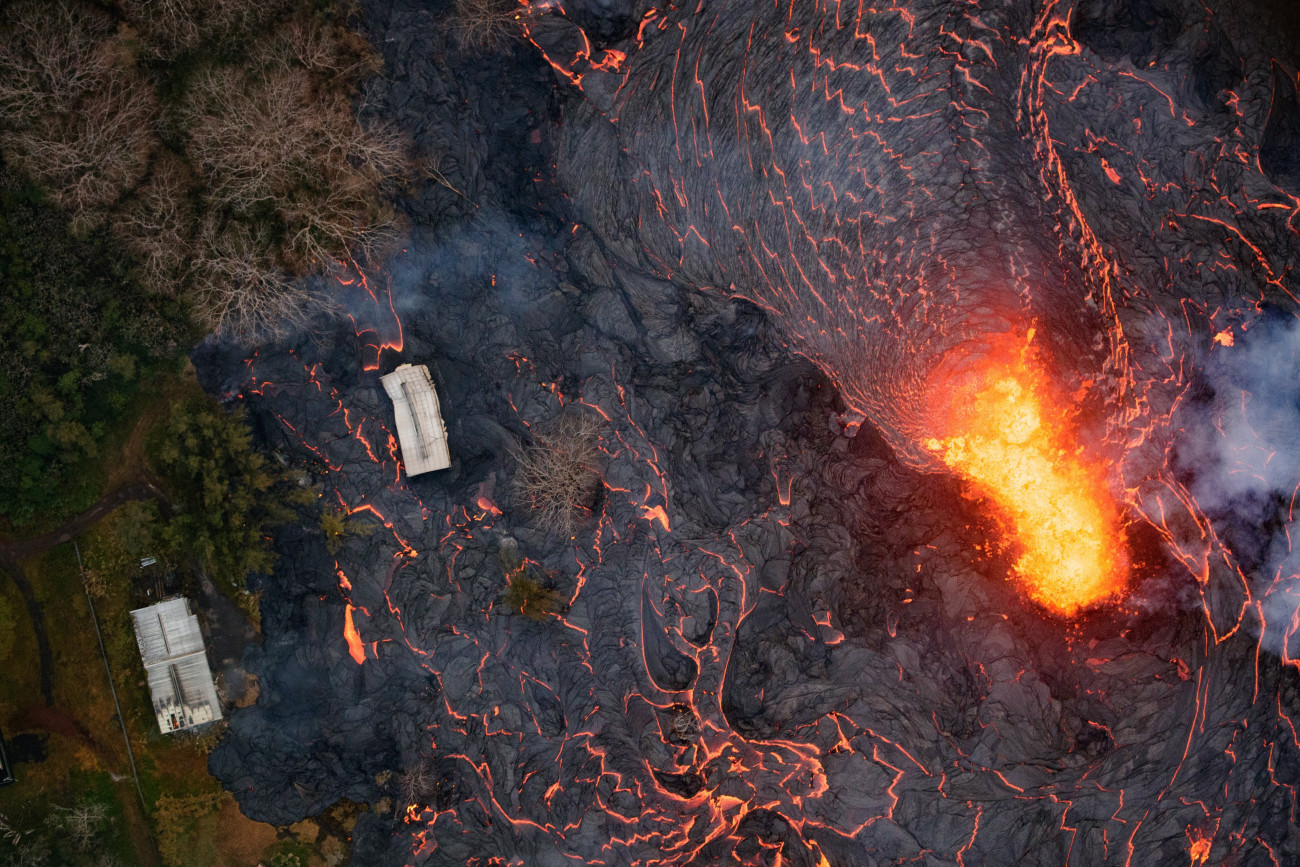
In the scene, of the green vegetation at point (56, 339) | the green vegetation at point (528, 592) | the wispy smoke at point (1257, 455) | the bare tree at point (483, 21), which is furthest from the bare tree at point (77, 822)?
the wispy smoke at point (1257, 455)

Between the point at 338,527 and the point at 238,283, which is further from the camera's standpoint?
the point at 338,527

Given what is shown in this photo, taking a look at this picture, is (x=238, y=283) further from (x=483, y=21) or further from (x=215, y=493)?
(x=483, y=21)


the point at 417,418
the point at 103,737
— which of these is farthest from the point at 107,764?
the point at 417,418

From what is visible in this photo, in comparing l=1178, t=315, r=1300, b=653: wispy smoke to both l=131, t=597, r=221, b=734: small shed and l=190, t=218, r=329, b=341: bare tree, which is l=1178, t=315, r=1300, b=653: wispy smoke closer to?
l=190, t=218, r=329, b=341: bare tree

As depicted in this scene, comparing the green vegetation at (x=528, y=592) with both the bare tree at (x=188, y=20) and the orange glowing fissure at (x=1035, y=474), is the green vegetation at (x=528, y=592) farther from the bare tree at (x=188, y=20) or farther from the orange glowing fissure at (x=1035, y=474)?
the bare tree at (x=188, y=20)

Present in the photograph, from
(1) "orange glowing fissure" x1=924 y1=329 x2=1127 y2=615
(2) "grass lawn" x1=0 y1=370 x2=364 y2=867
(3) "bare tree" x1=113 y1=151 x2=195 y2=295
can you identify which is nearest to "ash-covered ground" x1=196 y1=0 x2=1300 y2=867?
(1) "orange glowing fissure" x1=924 y1=329 x2=1127 y2=615
